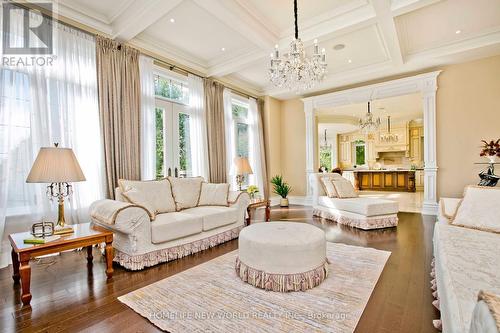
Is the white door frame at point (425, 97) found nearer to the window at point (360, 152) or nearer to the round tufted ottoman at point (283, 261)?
the round tufted ottoman at point (283, 261)

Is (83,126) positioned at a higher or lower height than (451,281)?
higher

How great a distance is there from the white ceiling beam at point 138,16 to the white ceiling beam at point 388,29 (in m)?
2.59

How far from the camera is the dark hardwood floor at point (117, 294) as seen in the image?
5.47 ft

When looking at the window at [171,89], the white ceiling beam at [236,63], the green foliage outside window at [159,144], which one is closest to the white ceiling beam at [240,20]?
the white ceiling beam at [236,63]

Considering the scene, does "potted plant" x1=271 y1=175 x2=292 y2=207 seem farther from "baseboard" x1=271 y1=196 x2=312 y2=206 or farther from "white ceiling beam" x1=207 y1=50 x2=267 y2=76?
"white ceiling beam" x1=207 y1=50 x2=267 y2=76

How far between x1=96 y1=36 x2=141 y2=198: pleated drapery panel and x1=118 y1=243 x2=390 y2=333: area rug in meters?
2.02

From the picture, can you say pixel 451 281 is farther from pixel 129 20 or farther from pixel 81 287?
pixel 129 20

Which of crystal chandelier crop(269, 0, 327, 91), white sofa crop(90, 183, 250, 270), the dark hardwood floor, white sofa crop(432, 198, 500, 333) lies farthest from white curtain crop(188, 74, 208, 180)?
white sofa crop(432, 198, 500, 333)

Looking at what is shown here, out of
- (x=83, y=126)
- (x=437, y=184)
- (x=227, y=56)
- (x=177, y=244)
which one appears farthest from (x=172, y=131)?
(x=437, y=184)

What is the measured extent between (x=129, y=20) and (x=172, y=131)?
6.25 ft

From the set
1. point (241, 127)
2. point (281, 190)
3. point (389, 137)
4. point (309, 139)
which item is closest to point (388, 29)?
point (309, 139)

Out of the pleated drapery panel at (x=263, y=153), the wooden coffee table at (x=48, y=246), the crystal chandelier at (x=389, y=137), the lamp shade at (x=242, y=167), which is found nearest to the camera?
the wooden coffee table at (x=48, y=246)

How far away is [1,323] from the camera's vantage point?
5.59 feet

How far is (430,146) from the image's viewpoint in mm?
5125
